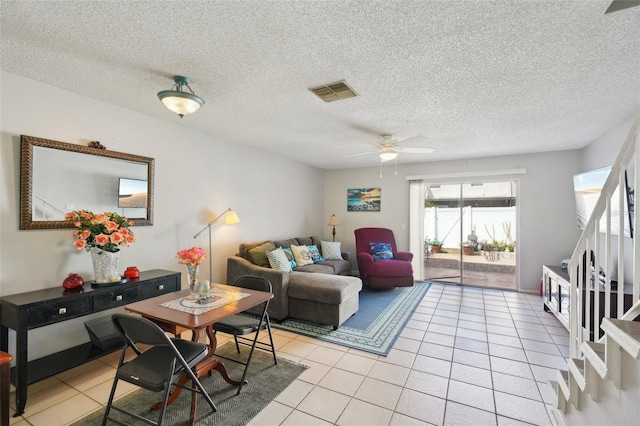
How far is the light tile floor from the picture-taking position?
78.1 inches

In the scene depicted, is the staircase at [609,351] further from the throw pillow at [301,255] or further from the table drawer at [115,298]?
the throw pillow at [301,255]

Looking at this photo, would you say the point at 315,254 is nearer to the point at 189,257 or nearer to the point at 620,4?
the point at 189,257

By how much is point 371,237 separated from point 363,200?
3.39 feet

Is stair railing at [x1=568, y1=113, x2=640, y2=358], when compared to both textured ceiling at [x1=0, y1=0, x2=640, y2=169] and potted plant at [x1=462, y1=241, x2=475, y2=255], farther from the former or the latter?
potted plant at [x1=462, y1=241, x2=475, y2=255]

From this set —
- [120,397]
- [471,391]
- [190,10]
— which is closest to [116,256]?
[120,397]

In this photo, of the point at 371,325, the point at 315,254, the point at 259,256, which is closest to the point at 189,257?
the point at 259,256

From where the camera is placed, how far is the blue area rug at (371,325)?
10.2 ft

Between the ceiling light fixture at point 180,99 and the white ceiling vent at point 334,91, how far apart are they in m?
0.98

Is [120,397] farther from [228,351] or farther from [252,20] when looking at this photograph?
[252,20]

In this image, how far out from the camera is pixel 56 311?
2.16 meters

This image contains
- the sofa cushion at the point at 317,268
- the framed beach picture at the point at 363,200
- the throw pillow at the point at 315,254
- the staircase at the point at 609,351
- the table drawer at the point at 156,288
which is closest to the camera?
the staircase at the point at 609,351

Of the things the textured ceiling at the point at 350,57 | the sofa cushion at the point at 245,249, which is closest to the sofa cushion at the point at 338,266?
the sofa cushion at the point at 245,249

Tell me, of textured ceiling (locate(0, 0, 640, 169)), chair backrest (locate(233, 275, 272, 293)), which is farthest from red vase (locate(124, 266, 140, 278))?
textured ceiling (locate(0, 0, 640, 169))

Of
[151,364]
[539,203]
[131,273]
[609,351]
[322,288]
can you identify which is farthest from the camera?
[539,203]
